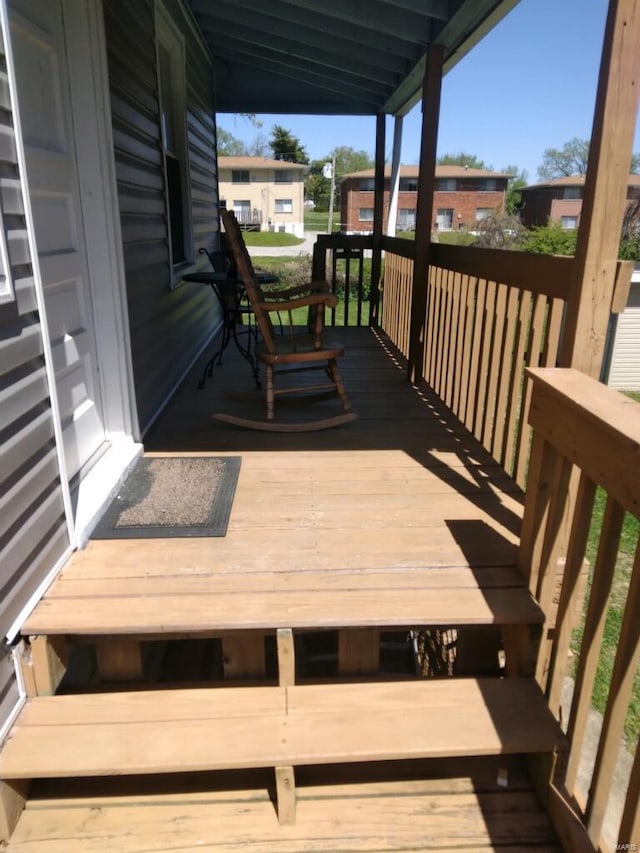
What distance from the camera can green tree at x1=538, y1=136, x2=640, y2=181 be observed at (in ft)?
126

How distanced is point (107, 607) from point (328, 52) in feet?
13.9

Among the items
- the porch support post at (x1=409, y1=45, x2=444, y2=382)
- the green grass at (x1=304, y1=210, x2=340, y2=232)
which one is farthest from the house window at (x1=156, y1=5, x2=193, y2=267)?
the green grass at (x1=304, y1=210, x2=340, y2=232)

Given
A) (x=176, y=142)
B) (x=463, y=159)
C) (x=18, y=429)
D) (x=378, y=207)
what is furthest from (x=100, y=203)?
(x=463, y=159)

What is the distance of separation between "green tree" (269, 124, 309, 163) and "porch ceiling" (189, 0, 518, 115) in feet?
130

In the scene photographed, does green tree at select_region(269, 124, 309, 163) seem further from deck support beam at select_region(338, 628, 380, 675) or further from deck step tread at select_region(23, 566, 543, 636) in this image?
deck support beam at select_region(338, 628, 380, 675)

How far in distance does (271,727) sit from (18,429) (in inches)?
36.9

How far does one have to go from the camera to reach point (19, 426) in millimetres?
1470

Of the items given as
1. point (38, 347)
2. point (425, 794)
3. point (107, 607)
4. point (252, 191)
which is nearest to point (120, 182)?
point (38, 347)

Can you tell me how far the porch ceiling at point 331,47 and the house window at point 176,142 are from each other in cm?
40

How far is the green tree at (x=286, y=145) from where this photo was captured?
139 ft

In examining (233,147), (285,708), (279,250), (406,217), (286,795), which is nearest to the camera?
(286,795)

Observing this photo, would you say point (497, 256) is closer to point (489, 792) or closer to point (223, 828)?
point (489, 792)

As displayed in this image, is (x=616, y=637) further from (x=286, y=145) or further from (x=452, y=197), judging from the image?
(x=286, y=145)

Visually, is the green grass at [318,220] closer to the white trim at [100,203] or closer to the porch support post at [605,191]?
the white trim at [100,203]
